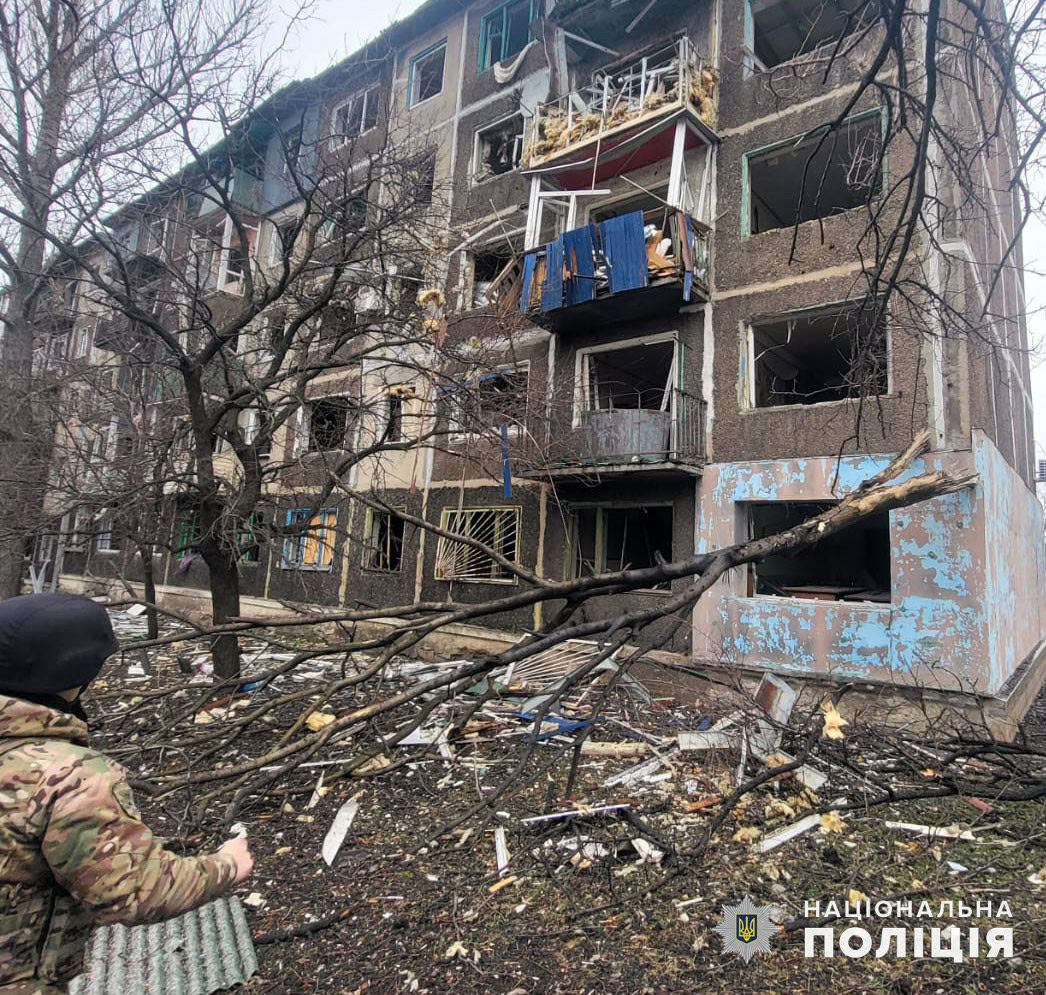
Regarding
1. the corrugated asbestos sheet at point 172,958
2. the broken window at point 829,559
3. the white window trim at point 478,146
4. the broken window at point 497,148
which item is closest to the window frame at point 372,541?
the broken window at point 829,559

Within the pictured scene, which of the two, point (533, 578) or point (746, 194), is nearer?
point (533, 578)

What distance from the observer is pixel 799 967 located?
111 inches

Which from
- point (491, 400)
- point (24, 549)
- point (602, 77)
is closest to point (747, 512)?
point (491, 400)

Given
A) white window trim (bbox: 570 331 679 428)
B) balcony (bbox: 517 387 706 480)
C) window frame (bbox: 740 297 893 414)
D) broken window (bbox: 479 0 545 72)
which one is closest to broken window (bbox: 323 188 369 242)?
balcony (bbox: 517 387 706 480)

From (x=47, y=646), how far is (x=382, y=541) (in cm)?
1252

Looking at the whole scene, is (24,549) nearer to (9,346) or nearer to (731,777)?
(9,346)

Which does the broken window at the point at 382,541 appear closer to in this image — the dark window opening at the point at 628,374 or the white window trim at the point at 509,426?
the white window trim at the point at 509,426

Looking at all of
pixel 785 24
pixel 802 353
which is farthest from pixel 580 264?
pixel 785 24

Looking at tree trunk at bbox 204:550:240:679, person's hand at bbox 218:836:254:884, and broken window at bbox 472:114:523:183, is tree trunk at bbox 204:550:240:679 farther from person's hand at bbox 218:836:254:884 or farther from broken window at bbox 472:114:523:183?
broken window at bbox 472:114:523:183

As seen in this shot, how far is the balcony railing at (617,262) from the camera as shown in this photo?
9344 millimetres

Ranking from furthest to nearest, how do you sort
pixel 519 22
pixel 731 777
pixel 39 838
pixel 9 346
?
pixel 519 22, pixel 9 346, pixel 731 777, pixel 39 838

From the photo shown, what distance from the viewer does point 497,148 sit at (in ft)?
45.5

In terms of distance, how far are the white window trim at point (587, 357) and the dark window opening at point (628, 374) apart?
0.09 meters

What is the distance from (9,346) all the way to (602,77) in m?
11.2
